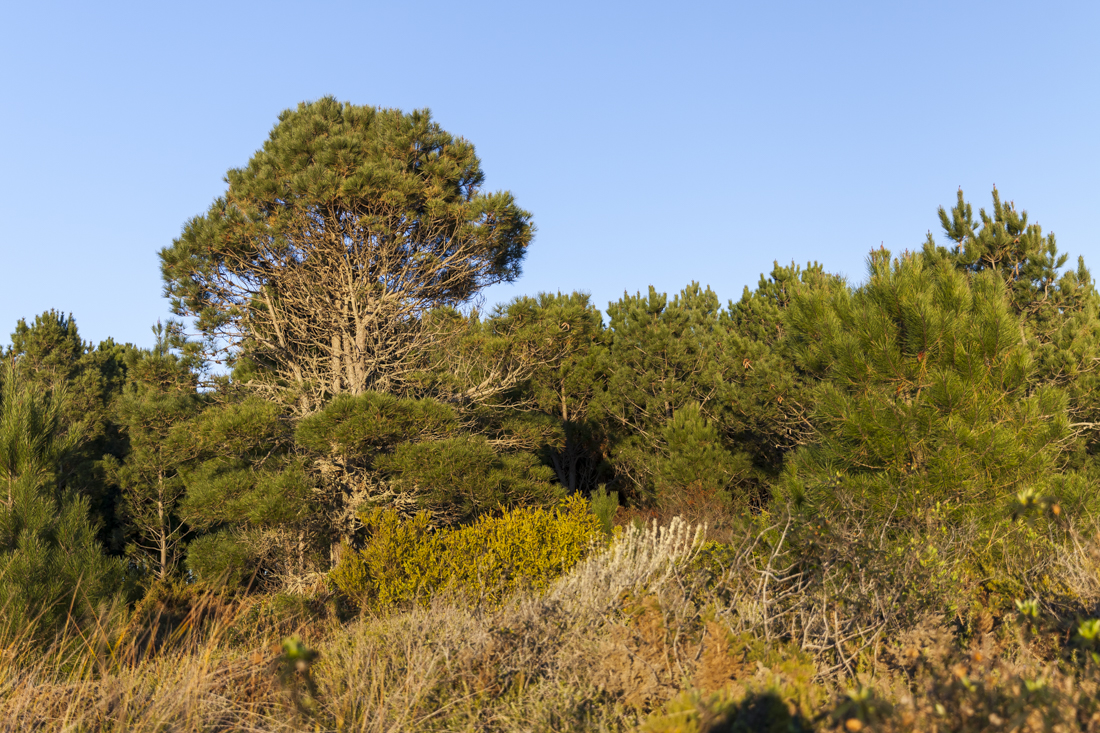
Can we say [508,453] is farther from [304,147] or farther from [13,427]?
[13,427]

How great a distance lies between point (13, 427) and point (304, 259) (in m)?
6.96

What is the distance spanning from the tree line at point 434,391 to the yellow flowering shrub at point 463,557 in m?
2.24

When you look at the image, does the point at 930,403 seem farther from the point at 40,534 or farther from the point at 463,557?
the point at 40,534

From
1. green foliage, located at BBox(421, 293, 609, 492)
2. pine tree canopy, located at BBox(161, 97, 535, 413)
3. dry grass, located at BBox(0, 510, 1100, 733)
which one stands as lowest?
dry grass, located at BBox(0, 510, 1100, 733)

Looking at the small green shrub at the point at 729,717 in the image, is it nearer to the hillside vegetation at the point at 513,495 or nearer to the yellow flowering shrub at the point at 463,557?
the hillside vegetation at the point at 513,495

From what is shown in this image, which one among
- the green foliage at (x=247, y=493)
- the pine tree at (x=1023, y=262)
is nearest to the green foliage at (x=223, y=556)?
the green foliage at (x=247, y=493)

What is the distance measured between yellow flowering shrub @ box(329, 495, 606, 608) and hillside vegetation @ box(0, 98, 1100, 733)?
0.04m

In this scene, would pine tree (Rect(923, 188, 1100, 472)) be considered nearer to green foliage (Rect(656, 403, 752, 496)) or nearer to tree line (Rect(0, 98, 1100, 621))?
tree line (Rect(0, 98, 1100, 621))

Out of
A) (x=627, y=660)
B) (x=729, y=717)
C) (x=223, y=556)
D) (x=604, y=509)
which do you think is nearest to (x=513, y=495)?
(x=604, y=509)

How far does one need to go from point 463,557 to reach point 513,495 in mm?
3822

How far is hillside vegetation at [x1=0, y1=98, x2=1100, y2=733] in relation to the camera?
3266 millimetres

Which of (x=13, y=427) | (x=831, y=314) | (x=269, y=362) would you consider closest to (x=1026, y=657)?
(x=831, y=314)

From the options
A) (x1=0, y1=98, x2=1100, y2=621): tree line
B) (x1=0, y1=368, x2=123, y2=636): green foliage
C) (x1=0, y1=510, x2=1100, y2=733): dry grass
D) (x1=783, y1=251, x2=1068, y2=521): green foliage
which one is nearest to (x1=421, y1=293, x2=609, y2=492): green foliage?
(x1=0, y1=98, x2=1100, y2=621): tree line

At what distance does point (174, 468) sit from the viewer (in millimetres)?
13719
